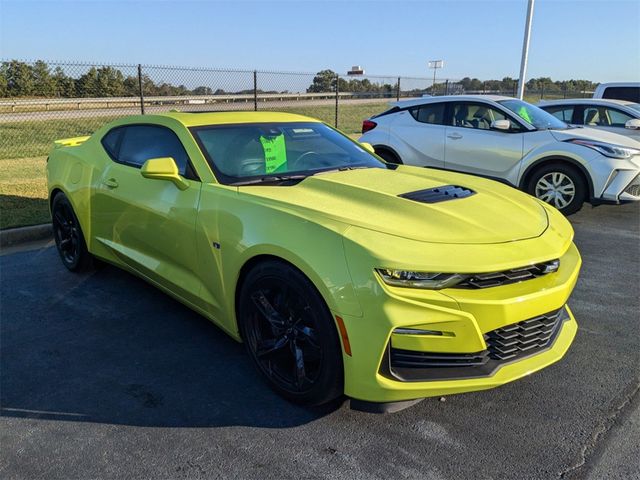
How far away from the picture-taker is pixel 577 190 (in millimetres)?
6848

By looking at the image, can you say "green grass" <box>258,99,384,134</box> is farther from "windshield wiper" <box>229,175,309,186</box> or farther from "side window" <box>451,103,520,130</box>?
"windshield wiper" <box>229,175,309,186</box>

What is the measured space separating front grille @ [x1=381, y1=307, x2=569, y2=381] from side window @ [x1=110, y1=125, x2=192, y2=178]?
187cm

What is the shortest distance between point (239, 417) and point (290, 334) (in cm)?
51

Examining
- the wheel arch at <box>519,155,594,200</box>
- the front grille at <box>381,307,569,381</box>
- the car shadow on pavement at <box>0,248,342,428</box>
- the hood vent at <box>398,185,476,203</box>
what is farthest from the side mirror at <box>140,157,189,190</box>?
the wheel arch at <box>519,155,594,200</box>

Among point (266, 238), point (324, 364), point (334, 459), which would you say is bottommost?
point (334, 459)

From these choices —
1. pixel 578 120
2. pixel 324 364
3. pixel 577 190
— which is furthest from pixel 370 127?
pixel 324 364

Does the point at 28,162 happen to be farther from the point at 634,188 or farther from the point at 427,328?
the point at 634,188

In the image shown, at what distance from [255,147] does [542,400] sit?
7.88 feet

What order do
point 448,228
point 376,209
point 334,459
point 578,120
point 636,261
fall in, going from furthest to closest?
1. point 578,120
2. point 636,261
3. point 376,209
4. point 448,228
5. point 334,459

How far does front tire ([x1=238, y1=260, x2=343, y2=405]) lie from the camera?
8.21 ft

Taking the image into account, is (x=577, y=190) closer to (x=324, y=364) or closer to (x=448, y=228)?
(x=448, y=228)

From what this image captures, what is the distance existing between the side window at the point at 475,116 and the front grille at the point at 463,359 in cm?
550

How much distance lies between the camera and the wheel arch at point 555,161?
675 centimetres

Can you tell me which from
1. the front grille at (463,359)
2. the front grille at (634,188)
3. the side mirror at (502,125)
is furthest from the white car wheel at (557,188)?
the front grille at (463,359)
